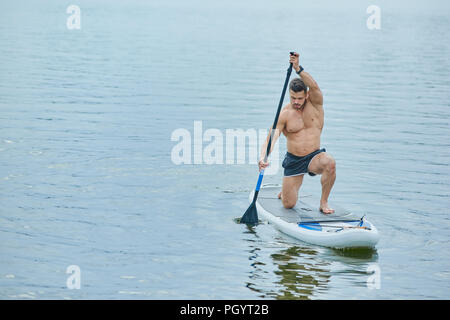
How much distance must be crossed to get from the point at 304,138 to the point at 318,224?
131 centimetres

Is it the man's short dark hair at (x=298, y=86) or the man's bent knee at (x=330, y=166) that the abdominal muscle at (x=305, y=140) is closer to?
the man's bent knee at (x=330, y=166)

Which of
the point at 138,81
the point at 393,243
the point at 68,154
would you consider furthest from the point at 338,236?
the point at 138,81

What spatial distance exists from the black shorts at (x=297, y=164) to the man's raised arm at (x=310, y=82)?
74 cm

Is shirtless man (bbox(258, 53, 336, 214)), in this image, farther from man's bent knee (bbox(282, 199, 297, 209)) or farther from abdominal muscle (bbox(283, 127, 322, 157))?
man's bent knee (bbox(282, 199, 297, 209))

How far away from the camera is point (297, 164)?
11.3m

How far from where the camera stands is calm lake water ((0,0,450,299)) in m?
9.43

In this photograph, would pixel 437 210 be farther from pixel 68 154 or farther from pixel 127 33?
pixel 127 33

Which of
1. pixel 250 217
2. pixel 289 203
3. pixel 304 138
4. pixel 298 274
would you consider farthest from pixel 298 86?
pixel 298 274

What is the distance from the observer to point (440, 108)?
22.2 metres

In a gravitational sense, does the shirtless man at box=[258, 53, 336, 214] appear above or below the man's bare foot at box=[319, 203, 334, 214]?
above

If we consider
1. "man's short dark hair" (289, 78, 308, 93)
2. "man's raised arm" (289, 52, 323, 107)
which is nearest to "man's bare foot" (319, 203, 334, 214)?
"man's raised arm" (289, 52, 323, 107)

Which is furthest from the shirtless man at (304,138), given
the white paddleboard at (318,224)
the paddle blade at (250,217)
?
the paddle blade at (250,217)

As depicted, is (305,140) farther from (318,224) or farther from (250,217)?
(250,217)

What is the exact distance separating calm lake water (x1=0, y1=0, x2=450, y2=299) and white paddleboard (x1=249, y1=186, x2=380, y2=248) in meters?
0.15
